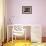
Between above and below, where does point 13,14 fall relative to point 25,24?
above

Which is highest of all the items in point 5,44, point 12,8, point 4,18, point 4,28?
point 12,8

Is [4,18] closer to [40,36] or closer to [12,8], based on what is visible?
[12,8]

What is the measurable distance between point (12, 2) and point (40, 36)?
2.46ft

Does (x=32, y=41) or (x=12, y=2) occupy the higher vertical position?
(x=12, y=2)

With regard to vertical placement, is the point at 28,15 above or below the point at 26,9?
below

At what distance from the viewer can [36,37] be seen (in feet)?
6.88

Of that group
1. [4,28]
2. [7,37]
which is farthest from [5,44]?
[4,28]

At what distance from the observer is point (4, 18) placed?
214 cm

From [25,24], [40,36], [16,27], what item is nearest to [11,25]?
[16,27]

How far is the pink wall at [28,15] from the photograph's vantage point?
213 centimetres

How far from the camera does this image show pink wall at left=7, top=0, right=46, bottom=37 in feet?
6.99

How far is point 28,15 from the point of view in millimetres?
2133

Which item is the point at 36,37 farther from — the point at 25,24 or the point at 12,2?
the point at 12,2

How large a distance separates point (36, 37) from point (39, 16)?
0.36 m
